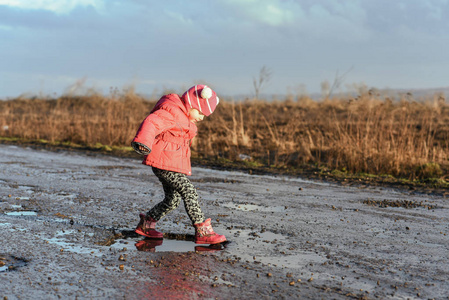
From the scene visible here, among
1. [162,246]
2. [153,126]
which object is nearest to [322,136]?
[162,246]

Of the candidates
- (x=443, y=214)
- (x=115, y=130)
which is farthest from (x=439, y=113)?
(x=443, y=214)

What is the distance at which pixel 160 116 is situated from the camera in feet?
17.6

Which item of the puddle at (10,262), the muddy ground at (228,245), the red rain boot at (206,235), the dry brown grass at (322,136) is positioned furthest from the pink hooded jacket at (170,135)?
the dry brown grass at (322,136)

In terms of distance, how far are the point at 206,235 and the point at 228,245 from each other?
0.24 m

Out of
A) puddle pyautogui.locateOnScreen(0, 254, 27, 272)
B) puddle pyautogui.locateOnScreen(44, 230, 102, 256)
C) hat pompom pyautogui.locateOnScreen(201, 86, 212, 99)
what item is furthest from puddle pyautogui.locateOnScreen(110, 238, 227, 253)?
hat pompom pyautogui.locateOnScreen(201, 86, 212, 99)

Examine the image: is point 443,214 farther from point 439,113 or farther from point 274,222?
point 439,113

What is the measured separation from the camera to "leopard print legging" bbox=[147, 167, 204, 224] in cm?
555

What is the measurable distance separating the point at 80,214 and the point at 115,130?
11.3m

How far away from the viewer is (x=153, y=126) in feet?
17.2

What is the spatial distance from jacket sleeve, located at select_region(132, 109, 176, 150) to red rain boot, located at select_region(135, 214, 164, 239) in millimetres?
971

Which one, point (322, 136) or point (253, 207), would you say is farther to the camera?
point (322, 136)

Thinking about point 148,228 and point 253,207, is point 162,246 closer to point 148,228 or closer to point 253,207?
point 148,228

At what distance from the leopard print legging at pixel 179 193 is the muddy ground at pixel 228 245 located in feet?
0.96

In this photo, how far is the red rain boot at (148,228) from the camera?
5.68m
